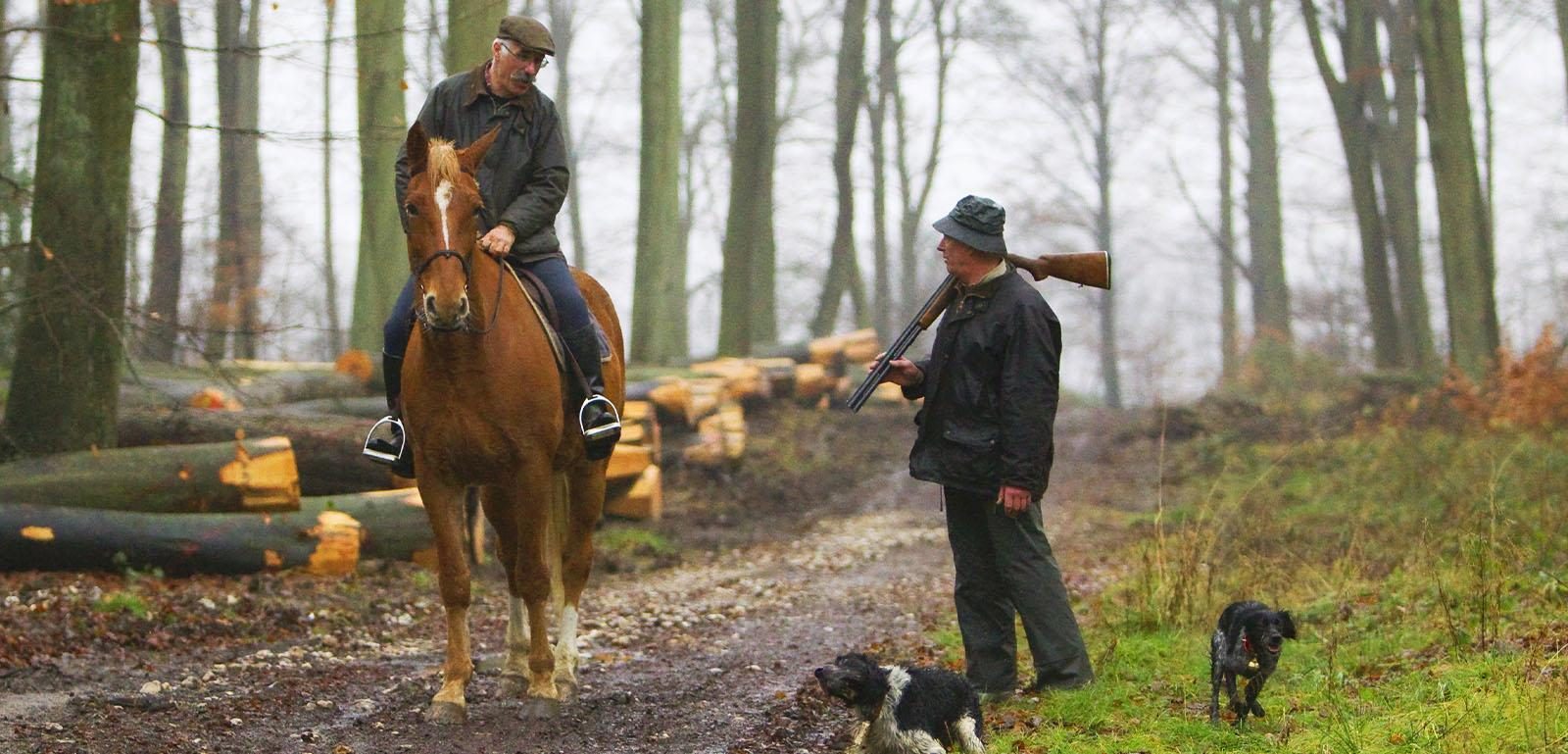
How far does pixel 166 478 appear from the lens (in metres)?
Answer: 10.5

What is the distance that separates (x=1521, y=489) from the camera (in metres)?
11.1

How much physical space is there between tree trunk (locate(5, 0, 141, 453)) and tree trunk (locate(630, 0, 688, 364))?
11.6 meters

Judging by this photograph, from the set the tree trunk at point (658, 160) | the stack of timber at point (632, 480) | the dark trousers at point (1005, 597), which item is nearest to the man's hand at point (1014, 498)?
the dark trousers at point (1005, 597)

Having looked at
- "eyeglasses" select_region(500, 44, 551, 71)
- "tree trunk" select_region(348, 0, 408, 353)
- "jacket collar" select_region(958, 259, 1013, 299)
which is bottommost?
"jacket collar" select_region(958, 259, 1013, 299)

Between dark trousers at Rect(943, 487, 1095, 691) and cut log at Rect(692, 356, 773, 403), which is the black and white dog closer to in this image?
dark trousers at Rect(943, 487, 1095, 691)

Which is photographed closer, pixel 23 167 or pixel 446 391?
pixel 446 391

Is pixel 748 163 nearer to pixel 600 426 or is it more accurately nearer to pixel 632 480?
pixel 632 480

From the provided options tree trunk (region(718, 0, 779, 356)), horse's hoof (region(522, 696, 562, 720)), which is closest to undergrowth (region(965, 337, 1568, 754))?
horse's hoof (region(522, 696, 562, 720))

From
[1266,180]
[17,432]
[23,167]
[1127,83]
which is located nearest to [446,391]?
[17,432]

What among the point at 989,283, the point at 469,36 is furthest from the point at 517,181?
the point at 469,36

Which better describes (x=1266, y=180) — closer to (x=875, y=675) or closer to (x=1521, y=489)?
(x=1521, y=489)

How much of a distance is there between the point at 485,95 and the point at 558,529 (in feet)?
7.83

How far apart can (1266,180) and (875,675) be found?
3351 cm

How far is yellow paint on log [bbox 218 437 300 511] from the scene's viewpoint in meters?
10.8
